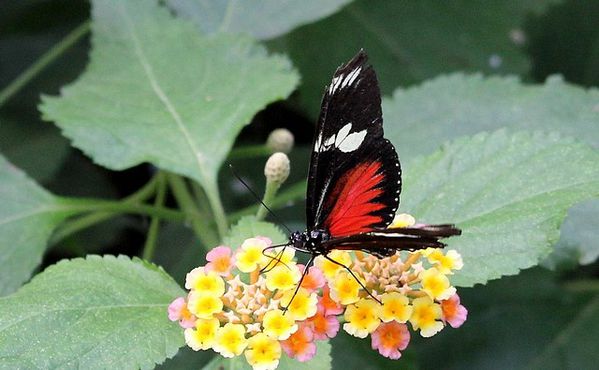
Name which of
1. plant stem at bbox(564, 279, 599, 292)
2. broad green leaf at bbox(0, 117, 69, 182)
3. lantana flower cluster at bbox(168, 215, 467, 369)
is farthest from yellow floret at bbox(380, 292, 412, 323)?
broad green leaf at bbox(0, 117, 69, 182)

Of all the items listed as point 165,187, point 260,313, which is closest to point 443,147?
point 260,313

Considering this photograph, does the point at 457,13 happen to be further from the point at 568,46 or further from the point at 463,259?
the point at 463,259

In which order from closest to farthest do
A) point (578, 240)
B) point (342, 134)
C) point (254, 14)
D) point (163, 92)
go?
1. point (342, 134)
2. point (578, 240)
3. point (163, 92)
4. point (254, 14)

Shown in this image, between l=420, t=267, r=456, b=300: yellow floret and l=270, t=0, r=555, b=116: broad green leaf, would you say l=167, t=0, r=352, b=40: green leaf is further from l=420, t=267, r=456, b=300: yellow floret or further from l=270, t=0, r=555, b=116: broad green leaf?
l=420, t=267, r=456, b=300: yellow floret

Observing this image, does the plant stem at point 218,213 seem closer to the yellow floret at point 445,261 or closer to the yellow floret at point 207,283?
the yellow floret at point 207,283

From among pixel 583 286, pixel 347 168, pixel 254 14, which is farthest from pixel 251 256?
pixel 583 286

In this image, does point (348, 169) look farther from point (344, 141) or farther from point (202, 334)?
point (202, 334)

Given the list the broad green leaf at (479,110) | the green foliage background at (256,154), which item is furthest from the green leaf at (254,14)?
the broad green leaf at (479,110)
